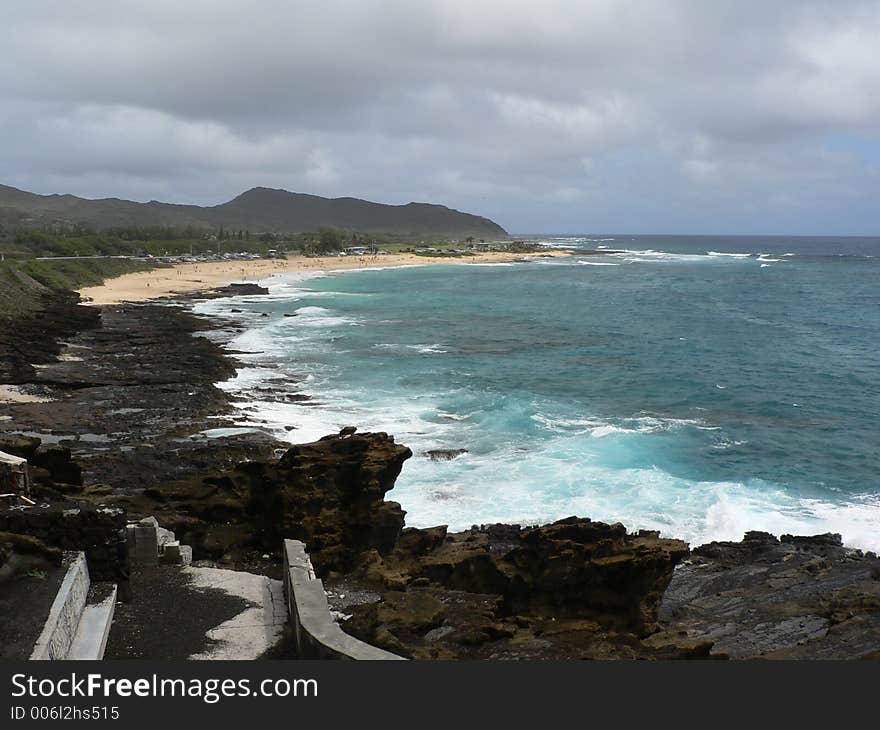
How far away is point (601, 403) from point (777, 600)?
54.3ft

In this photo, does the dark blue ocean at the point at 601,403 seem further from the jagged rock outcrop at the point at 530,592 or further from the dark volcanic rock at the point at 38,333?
the dark volcanic rock at the point at 38,333

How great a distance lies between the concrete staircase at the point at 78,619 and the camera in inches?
301

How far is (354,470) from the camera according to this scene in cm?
1562

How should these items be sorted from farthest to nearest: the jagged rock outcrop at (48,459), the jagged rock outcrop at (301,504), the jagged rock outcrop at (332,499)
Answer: the jagged rock outcrop at (48,459), the jagged rock outcrop at (332,499), the jagged rock outcrop at (301,504)

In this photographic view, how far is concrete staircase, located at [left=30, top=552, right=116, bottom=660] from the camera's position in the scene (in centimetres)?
766

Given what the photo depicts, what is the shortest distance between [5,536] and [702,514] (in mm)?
15664

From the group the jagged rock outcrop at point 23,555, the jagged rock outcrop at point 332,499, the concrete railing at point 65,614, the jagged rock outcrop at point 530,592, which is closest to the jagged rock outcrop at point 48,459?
the jagged rock outcrop at point 332,499

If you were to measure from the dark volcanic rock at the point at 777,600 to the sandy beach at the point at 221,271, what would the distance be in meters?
50.3

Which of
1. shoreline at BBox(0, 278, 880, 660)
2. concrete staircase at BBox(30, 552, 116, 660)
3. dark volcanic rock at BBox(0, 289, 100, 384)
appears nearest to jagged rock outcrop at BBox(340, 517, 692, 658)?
shoreline at BBox(0, 278, 880, 660)

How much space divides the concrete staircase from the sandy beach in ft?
169

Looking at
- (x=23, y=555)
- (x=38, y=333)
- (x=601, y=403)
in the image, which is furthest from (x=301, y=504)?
(x=38, y=333)

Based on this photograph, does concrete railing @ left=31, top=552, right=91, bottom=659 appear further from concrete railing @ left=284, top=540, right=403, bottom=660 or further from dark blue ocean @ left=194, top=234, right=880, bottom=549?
dark blue ocean @ left=194, top=234, right=880, bottom=549

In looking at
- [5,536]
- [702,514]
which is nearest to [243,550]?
[5,536]

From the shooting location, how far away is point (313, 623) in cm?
866
